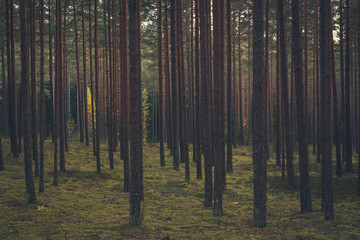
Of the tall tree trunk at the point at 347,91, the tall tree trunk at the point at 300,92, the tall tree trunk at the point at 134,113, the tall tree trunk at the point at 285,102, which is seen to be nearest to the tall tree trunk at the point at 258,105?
the tall tree trunk at the point at 300,92

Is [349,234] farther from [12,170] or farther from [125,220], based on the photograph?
[12,170]

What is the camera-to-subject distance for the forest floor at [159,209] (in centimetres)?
859

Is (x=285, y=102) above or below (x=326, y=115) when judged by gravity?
above

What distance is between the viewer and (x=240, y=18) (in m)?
30.0

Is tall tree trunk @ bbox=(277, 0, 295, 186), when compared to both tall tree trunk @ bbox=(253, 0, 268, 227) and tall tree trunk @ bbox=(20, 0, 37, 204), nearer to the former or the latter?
tall tree trunk @ bbox=(253, 0, 268, 227)

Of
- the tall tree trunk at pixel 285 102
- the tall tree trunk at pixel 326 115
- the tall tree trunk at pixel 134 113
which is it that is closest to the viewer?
the tall tree trunk at pixel 134 113

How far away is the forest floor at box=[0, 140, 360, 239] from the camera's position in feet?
28.2

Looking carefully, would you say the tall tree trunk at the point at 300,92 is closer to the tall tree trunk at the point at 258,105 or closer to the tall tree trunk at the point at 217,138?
the tall tree trunk at the point at 258,105

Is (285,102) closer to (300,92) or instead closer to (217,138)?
(300,92)

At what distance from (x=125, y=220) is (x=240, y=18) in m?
24.7

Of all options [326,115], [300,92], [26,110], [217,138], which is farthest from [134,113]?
[326,115]

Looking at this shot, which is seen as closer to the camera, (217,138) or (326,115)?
(326,115)

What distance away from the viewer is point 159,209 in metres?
11.5

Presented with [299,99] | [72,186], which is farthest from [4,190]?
[299,99]
